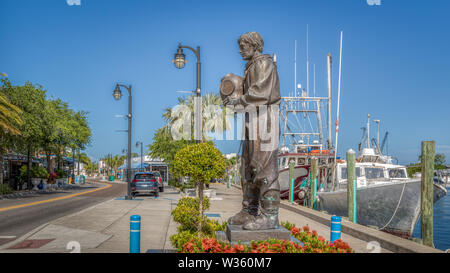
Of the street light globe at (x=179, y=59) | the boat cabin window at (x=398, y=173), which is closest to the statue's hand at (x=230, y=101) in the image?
the street light globe at (x=179, y=59)

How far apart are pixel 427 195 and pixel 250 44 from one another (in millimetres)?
5204

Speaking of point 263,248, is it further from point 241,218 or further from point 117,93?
point 117,93

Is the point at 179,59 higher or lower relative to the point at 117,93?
higher

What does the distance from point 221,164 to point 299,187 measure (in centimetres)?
1941

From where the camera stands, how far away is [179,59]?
15.6 meters

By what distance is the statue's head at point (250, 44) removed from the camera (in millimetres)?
5840

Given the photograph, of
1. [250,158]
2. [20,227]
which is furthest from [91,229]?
[250,158]

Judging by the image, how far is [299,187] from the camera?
2548 centimetres

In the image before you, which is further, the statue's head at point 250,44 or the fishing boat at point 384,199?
the fishing boat at point 384,199

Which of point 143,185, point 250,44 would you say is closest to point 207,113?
point 143,185

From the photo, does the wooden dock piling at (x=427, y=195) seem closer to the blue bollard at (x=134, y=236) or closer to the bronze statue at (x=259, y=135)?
the bronze statue at (x=259, y=135)
